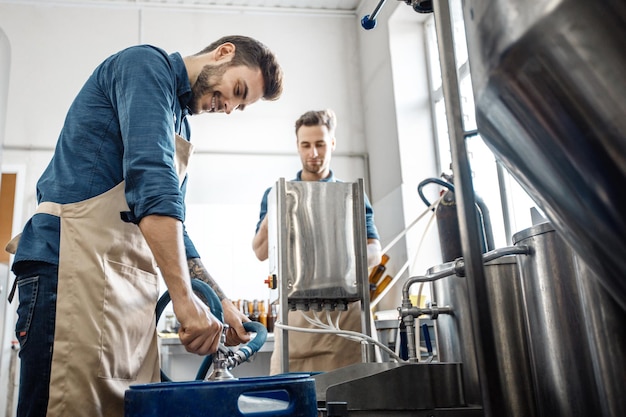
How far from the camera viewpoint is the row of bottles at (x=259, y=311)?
3.39 metres

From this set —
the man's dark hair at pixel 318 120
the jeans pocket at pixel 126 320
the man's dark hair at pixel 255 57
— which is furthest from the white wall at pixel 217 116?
the jeans pocket at pixel 126 320

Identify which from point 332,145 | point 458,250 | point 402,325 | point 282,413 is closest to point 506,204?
point 332,145

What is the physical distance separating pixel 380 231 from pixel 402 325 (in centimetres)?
258

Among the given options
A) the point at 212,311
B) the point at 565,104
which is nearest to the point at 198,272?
the point at 212,311

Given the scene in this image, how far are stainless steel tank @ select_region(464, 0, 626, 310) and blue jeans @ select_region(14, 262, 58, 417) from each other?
2.64ft

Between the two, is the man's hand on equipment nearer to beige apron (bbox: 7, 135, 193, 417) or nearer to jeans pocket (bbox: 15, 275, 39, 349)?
beige apron (bbox: 7, 135, 193, 417)

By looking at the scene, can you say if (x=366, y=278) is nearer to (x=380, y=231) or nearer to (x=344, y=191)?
(x=344, y=191)

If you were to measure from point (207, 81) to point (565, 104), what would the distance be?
957 mm

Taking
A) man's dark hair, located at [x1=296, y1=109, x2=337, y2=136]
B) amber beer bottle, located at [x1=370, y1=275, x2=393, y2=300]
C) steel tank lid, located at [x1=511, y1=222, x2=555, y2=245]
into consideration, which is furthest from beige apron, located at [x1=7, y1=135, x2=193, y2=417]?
amber beer bottle, located at [x1=370, y1=275, x2=393, y2=300]

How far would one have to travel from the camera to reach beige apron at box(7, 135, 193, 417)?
1.03m

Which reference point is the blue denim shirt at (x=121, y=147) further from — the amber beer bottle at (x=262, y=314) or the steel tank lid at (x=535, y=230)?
the amber beer bottle at (x=262, y=314)

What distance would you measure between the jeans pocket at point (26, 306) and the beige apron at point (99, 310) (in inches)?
1.8

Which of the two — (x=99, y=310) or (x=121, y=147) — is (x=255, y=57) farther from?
(x=99, y=310)

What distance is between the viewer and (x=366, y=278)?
1.81 metres
